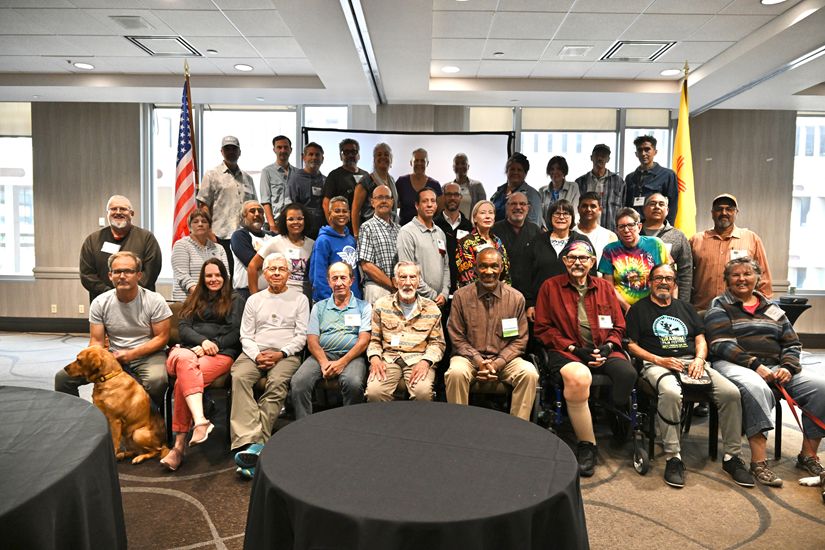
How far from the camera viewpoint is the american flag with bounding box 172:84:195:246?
493 cm

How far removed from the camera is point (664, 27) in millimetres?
4480

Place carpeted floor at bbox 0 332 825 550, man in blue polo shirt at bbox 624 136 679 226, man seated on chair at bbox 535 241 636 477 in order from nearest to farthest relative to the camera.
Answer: carpeted floor at bbox 0 332 825 550 < man seated on chair at bbox 535 241 636 477 < man in blue polo shirt at bbox 624 136 679 226

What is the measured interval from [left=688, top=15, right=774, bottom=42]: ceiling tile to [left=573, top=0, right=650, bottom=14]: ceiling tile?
29.1 inches

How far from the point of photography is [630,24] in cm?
443

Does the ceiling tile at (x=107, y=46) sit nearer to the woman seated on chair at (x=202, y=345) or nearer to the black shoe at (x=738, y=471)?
the woman seated on chair at (x=202, y=345)

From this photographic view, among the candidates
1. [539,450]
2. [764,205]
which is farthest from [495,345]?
[764,205]

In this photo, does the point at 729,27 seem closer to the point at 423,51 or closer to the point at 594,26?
the point at 594,26

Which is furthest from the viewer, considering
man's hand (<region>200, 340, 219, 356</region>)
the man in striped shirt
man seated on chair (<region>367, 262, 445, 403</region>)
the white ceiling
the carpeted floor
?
the white ceiling

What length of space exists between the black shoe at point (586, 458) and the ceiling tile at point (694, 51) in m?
4.04

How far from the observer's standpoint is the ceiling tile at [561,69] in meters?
5.43

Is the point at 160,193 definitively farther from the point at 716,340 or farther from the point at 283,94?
the point at 716,340

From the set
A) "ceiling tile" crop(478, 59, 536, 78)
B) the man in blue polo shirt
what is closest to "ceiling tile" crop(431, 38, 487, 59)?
"ceiling tile" crop(478, 59, 536, 78)

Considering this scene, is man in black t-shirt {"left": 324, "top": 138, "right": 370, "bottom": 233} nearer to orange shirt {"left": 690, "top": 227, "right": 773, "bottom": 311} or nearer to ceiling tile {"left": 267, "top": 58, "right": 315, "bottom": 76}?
ceiling tile {"left": 267, "top": 58, "right": 315, "bottom": 76}

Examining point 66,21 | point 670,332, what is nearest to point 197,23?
point 66,21
